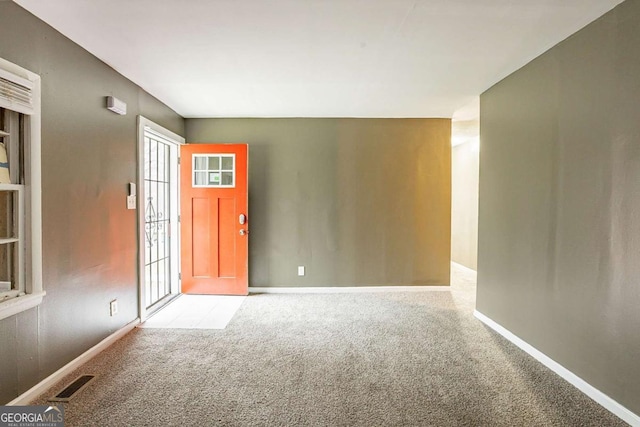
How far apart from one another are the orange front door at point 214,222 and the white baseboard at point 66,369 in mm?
1342

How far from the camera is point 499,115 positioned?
10.7 feet

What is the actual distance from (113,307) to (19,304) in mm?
1073

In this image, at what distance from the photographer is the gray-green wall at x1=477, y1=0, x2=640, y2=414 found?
1.93 metres

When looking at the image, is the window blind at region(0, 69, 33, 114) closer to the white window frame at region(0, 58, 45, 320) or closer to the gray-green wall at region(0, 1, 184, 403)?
the white window frame at region(0, 58, 45, 320)

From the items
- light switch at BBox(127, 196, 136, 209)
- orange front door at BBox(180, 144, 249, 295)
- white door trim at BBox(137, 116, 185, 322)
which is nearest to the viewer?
light switch at BBox(127, 196, 136, 209)

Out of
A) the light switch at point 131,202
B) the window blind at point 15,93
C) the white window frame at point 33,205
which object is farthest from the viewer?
the light switch at point 131,202

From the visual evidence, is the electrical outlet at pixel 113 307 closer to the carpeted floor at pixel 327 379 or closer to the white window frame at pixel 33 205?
the carpeted floor at pixel 327 379

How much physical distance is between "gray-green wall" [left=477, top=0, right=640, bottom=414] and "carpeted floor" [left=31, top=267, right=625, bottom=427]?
0.31m

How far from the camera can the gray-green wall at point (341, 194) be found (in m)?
4.64

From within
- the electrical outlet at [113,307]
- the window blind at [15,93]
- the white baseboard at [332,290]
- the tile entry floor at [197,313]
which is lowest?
the tile entry floor at [197,313]

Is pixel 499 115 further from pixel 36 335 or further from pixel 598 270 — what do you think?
pixel 36 335

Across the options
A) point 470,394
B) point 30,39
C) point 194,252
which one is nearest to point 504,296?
point 470,394

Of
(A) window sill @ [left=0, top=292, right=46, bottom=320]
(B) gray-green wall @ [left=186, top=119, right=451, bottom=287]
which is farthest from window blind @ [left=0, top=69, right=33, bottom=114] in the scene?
(B) gray-green wall @ [left=186, top=119, right=451, bottom=287]
